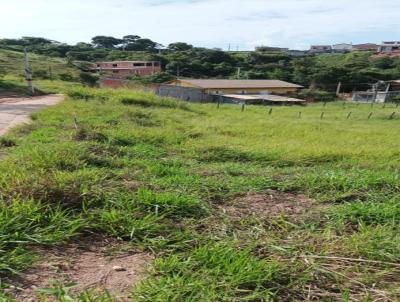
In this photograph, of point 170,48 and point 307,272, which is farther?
point 170,48

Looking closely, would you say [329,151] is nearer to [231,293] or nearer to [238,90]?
[231,293]

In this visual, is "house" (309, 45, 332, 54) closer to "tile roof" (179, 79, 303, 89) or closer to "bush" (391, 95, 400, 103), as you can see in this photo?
"tile roof" (179, 79, 303, 89)

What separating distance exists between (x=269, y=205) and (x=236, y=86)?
40.4 meters

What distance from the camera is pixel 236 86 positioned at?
142 feet

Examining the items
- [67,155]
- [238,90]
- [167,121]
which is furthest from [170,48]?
[67,155]

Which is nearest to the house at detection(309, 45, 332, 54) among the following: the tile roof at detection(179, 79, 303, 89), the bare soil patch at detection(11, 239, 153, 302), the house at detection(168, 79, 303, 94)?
the house at detection(168, 79, 303, 94)

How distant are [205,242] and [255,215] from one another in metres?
0.74

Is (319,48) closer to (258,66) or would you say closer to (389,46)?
(389,46)

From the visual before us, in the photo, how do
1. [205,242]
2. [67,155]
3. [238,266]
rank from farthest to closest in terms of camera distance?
[67,155] < [205,242] < [238,266]

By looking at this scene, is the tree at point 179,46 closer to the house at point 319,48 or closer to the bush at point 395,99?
the bush at point 395,99

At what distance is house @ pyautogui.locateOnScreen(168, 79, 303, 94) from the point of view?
41281 mm

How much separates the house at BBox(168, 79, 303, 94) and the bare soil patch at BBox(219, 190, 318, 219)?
35450 mm

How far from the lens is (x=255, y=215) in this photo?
11.1 ft

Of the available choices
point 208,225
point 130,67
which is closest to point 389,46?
point 130,67
